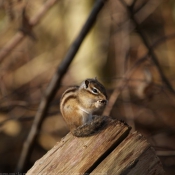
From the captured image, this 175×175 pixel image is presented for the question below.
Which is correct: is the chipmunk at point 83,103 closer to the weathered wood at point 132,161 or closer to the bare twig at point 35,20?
the weathered wood at point 132,161

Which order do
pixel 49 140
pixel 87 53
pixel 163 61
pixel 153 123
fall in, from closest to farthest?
pixel 49 140 → pixel 153 123 → pixel 87 53 → pixel 163 61

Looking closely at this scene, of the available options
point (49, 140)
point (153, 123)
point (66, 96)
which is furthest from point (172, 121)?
point (66, 96)

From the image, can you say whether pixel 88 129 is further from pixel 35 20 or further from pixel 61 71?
pixel 35 20

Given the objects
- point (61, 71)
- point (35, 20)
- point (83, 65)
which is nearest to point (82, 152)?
point (61, 71)

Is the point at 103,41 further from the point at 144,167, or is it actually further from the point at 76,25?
the point at 144,167

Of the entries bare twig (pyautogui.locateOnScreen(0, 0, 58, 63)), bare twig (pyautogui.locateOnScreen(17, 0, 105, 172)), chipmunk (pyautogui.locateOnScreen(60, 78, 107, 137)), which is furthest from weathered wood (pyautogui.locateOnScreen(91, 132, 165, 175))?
→ bare twig (pyautogui.locateOnScreen(0, 0, 58, 63))

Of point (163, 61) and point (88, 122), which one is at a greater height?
point (88, 122)

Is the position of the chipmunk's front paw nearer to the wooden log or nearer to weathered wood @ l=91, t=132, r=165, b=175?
the wooden log
